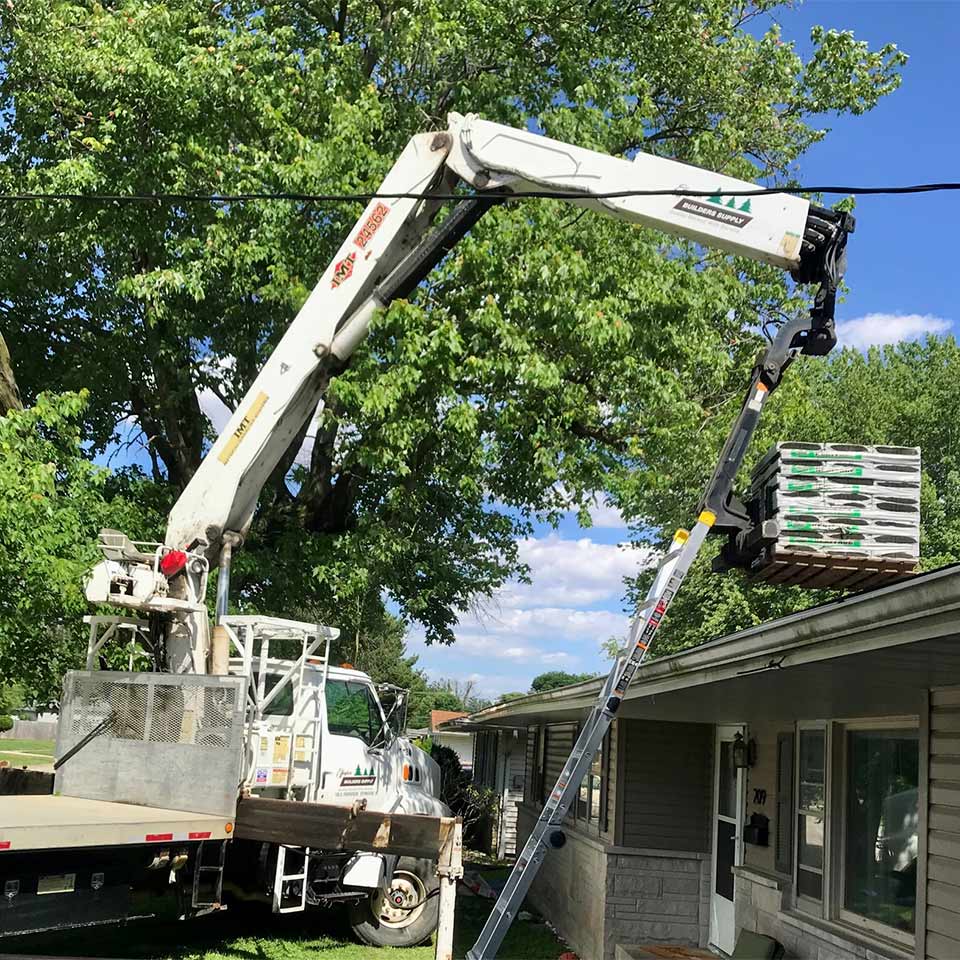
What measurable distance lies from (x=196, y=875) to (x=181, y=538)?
3.01 meters

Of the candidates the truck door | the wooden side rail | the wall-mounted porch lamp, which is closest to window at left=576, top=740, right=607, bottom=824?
the wall-mounted porch lamp

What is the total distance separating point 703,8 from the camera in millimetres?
18828

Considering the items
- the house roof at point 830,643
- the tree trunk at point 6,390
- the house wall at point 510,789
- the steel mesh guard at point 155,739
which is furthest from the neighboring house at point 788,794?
the house wall at point 510,789

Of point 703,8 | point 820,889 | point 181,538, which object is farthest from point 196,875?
point 703,8

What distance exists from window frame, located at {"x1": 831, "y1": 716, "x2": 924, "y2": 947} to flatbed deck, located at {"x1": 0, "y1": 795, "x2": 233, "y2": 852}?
4544mm

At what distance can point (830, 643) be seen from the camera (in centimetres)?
457

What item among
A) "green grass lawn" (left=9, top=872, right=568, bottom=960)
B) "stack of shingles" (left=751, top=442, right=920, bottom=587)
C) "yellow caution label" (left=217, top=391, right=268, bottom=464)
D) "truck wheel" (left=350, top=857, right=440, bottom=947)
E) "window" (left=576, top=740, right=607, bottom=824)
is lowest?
"green grass lawn" (left=9, top=872, right=568, bottom=960)

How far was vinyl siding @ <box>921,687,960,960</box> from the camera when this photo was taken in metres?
5.84

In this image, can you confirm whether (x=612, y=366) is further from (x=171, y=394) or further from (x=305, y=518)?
(x=171, y=394)

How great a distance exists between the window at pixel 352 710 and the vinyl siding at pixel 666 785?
9.26 ft

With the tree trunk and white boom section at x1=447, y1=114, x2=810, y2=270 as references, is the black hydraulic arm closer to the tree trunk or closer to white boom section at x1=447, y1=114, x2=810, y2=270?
white boom section at x1=447, y1=114, x2=810, y2=270

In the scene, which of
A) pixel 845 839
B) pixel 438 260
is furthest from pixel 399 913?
pixel 438 260

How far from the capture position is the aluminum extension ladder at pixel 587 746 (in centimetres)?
571

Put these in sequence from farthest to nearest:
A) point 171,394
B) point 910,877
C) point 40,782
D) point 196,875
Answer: point 171,394 → point 40,782 → point 196,875 → point 910,877
